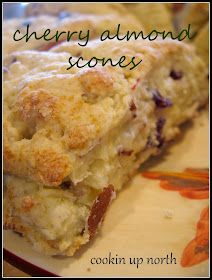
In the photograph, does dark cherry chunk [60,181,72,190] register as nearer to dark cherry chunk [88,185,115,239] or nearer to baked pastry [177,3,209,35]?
dark cherry chunk [88,185,115,239]

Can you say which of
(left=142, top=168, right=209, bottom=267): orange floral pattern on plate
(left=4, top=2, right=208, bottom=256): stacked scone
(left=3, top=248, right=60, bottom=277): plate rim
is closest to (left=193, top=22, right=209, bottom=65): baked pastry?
(left=4, top=2, right=208, bottom=256): stacked scone

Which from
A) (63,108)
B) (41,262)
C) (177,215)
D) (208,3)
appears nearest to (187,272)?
(177,215)

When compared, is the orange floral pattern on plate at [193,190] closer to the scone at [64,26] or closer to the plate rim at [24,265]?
the plate rim at [24,265]

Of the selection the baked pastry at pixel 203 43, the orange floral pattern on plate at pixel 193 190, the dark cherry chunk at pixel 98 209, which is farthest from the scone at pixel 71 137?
the baked pastry at pixel 203 43

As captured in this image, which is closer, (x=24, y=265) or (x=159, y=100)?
(x=24, y=265)

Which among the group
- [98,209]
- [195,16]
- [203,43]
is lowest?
[98,209]

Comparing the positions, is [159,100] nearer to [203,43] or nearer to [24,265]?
[203,43]

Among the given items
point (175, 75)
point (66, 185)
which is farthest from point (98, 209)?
point (175, 75)

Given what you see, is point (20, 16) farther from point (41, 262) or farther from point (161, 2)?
point (41, 262)
